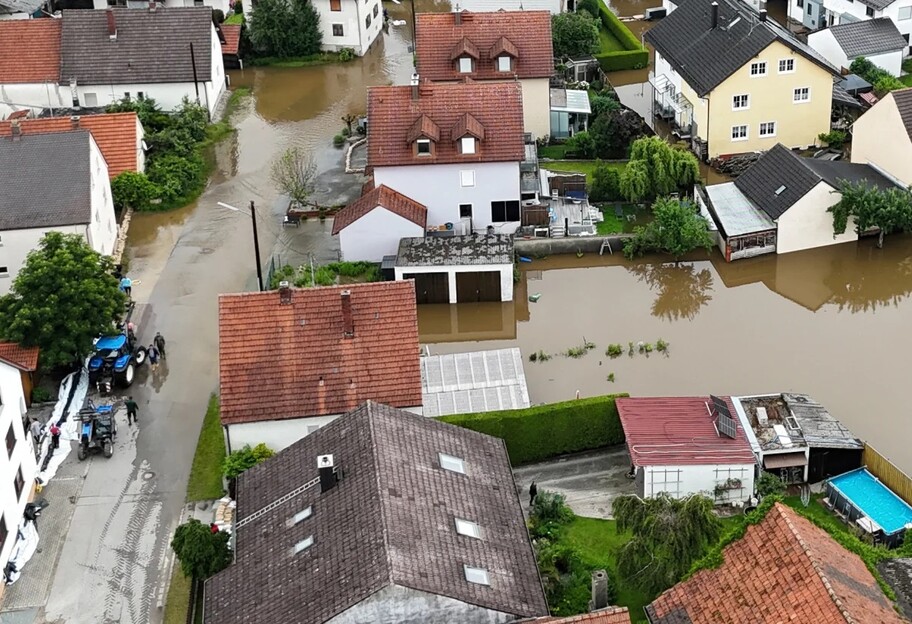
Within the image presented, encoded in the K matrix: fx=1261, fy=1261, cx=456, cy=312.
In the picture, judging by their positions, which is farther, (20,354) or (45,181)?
(45,181)

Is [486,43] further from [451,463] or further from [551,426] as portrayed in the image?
[451,463]

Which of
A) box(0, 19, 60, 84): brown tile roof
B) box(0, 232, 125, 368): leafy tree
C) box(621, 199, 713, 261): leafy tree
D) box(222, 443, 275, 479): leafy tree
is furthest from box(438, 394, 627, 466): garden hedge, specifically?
box(0, 19, 60, 84): brown tile roof

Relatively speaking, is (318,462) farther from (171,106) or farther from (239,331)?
(171,106)

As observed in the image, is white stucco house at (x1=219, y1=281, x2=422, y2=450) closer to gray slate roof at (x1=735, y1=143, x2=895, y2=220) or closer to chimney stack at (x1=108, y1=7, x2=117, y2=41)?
gray slate roof at (x1=735, y1=143, x2=895, y2=220)

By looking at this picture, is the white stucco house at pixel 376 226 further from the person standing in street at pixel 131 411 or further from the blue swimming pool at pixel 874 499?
the blue swimming pool at pixel 874 499

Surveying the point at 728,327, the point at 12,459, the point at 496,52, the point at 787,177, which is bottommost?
the point at 12,459

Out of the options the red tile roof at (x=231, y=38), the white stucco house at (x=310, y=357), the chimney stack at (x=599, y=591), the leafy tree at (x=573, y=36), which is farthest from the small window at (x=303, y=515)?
the red tile roof at (x=231, y=38)

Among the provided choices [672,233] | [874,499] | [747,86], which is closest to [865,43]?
[747,86]
